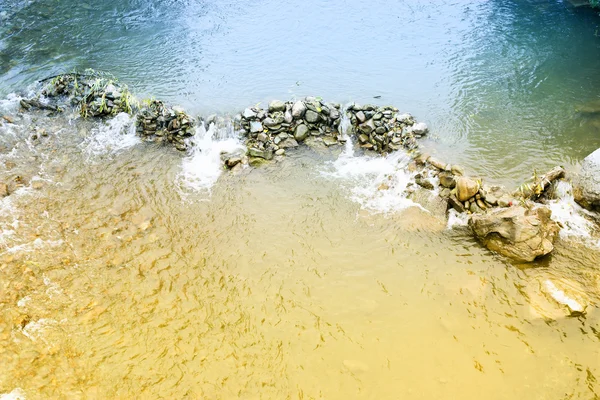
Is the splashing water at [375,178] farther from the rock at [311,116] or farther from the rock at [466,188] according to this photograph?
the rock at [311,116]

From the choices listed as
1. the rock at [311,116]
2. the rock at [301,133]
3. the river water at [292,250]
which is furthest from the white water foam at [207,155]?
the rock at [311,116]

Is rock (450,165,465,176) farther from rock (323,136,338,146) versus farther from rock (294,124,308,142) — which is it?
rock (294,124,308,142)

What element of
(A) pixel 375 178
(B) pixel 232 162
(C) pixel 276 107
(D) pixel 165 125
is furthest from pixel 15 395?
(C) pixel 276 107

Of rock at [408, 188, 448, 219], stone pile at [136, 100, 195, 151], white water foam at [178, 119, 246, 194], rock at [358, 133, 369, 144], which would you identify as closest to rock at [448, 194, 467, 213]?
rock at [408, 188, 448, 219]

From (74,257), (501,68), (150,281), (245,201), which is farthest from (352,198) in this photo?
(501,68)

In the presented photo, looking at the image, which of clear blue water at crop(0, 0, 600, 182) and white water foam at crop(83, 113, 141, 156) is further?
clear blue water at crop(0, 0, 600, 182)

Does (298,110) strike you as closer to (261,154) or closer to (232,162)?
(261,154)
